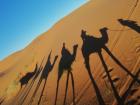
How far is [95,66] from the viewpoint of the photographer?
1087 cm

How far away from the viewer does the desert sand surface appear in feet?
29.7

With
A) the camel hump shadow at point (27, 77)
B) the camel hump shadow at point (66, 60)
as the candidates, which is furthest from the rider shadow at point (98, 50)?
the camel hump shadow at point (27, 77)

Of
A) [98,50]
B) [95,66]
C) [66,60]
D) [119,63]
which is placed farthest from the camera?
[66,60]

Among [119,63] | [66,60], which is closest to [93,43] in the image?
[66,60]

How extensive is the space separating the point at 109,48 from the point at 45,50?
735 centimetres

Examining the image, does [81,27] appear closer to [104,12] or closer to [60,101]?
[104,12]

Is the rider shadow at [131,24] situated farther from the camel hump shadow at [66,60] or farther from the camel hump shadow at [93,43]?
the camel hump shadow at [66,60]

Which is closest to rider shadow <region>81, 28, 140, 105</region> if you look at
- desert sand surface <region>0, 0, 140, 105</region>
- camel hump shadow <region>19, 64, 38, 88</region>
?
desert sand surface <region>0, 0, 140, 105</region>

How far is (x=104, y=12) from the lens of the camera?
1603 cm

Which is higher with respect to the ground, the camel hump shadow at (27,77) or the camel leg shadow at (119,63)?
the camel hump shadow at (27,77)

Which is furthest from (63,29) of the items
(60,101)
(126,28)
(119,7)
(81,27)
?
(60,101)

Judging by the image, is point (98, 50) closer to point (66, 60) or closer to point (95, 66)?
point (95, 66)

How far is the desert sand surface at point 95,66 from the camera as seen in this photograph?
356 inches

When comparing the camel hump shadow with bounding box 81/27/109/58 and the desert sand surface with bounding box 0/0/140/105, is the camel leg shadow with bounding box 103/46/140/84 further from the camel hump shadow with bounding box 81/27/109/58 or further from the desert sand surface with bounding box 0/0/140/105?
the camel hump shadow with bounding box 81/27/109/58
